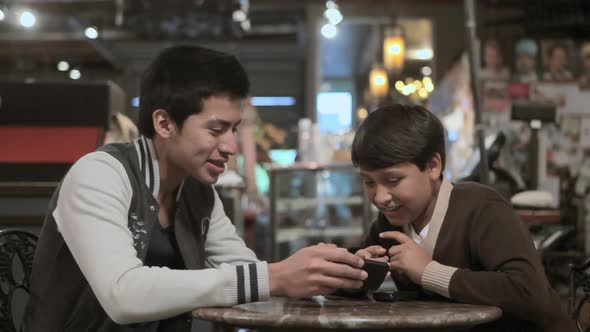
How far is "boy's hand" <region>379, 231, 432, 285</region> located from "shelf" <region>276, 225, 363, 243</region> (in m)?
4.26

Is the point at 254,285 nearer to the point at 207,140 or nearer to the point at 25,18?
the point at 207,140

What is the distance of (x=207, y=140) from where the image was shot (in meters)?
1.97

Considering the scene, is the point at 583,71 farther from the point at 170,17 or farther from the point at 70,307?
the point at 70,307

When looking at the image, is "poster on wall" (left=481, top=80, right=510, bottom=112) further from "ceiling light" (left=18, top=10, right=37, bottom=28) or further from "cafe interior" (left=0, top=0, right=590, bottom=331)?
"ceiling light" (left=18, top=10, right=37, bottom=28)

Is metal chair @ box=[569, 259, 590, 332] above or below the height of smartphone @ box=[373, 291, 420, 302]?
below

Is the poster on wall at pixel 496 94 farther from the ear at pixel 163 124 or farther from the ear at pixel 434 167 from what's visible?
the ear at pixel 163 124

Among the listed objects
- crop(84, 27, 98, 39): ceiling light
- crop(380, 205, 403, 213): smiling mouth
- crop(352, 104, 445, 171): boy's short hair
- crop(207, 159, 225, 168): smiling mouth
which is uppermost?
crop(84, 27, 98, 39): ceiling light

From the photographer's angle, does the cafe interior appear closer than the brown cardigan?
No

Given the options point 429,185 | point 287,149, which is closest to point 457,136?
point 287,149

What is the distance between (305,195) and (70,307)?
4507 mm

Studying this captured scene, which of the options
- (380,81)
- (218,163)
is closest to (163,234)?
(218,163)

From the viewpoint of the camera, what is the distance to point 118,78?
16.0 m

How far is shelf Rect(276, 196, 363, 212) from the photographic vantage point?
6.21 m

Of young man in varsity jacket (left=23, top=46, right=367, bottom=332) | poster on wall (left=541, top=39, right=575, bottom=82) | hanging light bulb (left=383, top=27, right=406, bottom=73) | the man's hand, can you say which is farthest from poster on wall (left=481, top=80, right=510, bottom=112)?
the man's hand
